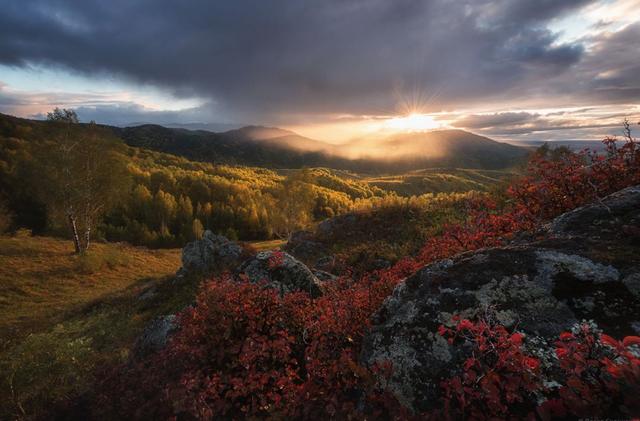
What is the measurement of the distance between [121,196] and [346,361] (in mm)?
42826

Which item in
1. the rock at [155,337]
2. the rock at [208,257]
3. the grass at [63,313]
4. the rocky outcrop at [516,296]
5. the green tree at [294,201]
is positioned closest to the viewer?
the rocky outcrop at [516,296]

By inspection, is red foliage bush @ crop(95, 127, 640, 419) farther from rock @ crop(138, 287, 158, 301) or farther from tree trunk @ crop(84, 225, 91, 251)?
tree trunk @ crop(84, 225, 91, 251)

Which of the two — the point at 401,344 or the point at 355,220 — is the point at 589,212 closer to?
the point at 401,344

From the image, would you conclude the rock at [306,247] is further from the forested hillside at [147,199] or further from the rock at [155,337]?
the rock at [155,337]

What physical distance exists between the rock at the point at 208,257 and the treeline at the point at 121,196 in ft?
72.9

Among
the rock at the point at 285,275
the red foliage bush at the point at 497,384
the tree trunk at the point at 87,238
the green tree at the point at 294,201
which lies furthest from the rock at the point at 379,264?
the green tree at the point at 294,201

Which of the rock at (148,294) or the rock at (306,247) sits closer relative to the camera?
the rock at (148,294)

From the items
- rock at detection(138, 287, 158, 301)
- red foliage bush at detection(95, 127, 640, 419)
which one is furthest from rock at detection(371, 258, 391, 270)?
rock at detection(138, 287, 158, 301)

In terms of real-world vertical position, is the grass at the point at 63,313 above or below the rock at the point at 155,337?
below

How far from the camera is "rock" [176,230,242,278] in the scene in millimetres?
19344

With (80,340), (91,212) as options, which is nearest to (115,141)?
(91,212)

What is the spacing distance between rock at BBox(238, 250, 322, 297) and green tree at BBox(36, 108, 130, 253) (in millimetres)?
33002

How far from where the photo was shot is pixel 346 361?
15.3ft

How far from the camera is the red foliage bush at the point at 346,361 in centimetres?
290
